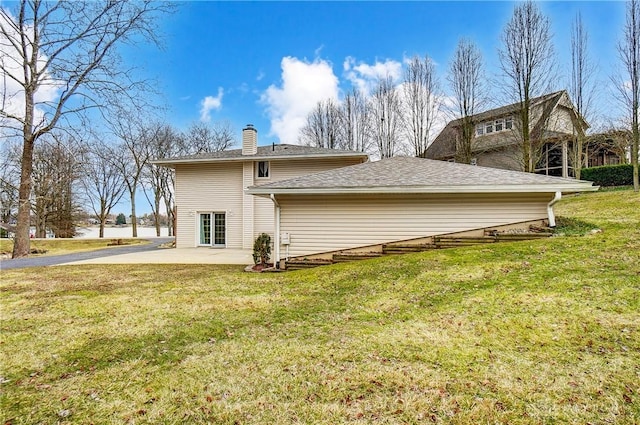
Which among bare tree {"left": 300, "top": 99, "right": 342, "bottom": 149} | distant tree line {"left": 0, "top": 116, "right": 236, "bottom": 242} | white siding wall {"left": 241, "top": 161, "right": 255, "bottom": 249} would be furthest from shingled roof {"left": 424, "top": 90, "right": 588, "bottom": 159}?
distant tree line {"left": 0, "top": 116, "right": 236, "bottom": 242}

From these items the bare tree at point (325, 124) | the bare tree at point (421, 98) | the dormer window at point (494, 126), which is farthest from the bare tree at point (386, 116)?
the dormer window at point (494, 126)

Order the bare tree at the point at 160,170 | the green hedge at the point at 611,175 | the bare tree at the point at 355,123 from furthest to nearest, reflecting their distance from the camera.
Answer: the bare tree at the point at 160,170
the bare tree at the point at 355,123
the green hedge at the point at 611,175

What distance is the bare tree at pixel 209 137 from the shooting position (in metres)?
33.2

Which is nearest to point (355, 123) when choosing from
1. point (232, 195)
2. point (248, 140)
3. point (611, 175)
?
point (248, 140)

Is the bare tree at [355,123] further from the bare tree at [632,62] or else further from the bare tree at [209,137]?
the bare tree at [632,62]

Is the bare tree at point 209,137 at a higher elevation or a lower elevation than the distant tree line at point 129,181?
higher

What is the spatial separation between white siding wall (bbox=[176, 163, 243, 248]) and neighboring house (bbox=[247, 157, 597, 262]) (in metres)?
6.84

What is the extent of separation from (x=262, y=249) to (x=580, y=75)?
1965cm

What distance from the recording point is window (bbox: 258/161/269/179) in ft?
51.4

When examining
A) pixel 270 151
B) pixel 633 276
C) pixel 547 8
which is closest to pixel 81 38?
pixel 270 151

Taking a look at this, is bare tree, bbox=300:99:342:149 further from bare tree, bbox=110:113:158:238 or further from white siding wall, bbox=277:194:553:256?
white siding wall, bbox=277:194:553:256

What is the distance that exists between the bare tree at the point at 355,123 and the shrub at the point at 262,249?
18445mm

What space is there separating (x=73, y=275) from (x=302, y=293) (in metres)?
6.89

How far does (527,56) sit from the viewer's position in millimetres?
15422
